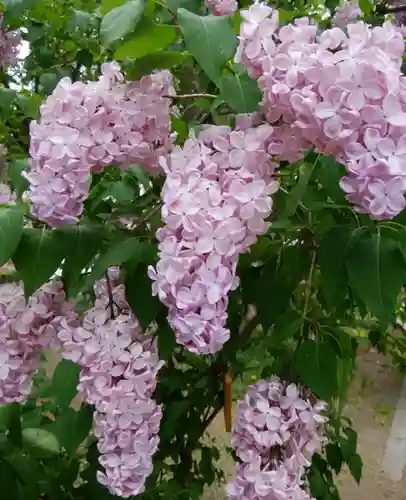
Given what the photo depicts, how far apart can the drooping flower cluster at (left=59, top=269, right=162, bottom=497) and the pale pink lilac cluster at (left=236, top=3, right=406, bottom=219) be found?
10.5 inches

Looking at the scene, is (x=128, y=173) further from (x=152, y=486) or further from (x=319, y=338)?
(x=152, y=486)

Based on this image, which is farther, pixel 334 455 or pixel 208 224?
pixel 334 455

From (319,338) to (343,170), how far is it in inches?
7.4

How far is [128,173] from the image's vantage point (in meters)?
1.01

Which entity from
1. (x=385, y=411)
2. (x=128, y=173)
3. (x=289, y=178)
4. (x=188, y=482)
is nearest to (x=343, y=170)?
(x=289, y=178)

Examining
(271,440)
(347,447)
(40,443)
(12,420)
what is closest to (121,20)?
(271,440)

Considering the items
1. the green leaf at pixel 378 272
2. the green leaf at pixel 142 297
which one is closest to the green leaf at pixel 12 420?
the green leaf at pixel 142 297

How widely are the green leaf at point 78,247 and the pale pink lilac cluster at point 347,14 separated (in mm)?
647

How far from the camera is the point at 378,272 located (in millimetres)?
671

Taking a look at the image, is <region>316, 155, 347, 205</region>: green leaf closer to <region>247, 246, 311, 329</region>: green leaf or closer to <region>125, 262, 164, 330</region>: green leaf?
<region>247, 246, 311, 329</region>: green leaf

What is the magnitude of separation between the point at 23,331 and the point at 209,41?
1.21 ft

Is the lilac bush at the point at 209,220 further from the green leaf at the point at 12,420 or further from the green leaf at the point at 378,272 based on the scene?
the green leaf at the point at 12,420

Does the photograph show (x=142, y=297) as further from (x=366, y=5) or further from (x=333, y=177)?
(x=366, y=5)

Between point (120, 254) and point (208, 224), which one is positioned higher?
point (208, 224)
